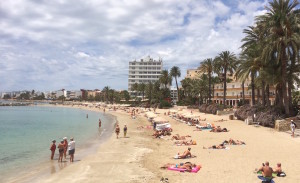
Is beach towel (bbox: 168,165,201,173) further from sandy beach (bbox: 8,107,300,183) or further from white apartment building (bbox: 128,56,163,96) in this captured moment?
white apartment building (bbox: 128,56,163,96)

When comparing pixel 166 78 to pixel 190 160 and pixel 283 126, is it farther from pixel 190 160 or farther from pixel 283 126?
pixel 190 160

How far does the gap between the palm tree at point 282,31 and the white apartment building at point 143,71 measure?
13815cm

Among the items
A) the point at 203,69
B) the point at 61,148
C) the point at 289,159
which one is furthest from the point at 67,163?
the point at 203,69

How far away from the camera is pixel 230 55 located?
50469 mm

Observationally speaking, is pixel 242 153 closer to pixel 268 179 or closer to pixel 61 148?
pixel 268 179

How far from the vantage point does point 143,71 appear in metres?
168

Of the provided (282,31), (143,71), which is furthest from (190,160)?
(143,71)

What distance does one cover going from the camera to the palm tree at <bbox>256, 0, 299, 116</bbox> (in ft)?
90.0

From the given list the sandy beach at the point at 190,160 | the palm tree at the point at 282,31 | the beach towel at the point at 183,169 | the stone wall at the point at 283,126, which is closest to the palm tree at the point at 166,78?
the palm tree at the point at 282,31

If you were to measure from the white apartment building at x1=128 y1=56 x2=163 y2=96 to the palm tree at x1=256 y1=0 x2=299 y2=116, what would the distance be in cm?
13815

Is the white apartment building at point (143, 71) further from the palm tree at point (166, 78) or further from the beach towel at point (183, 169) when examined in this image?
the beach towel at point (183, 169)

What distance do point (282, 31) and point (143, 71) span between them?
140568 mm

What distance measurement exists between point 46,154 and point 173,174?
12.1 metres

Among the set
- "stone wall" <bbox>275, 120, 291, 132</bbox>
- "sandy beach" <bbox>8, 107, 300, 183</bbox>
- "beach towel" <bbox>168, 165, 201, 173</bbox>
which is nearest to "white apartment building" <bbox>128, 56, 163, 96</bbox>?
"stone wall" <bbox>275, 120, 291, 132</bbox>
